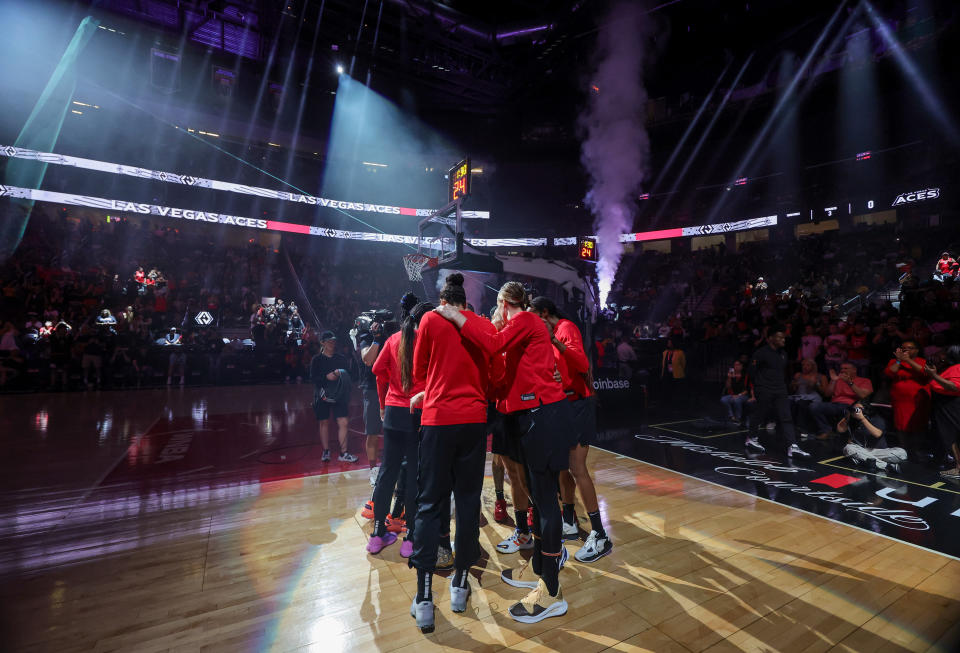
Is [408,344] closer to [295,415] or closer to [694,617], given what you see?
[694,617]

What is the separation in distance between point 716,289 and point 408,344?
19.8m

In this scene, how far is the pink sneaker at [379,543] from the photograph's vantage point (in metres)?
2.99

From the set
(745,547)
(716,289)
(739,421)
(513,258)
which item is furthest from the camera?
(716,289)

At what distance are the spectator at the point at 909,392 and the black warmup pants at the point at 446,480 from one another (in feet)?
19.1

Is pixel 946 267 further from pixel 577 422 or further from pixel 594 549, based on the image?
pixel 594 549

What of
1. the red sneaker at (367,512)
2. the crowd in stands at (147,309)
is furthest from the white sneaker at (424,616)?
the crowd in stands at (147,309)

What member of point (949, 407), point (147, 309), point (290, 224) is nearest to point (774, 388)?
point (949, 407)

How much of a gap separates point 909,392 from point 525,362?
5819 millimetres

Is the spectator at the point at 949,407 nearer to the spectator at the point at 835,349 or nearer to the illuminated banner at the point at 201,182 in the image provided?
the spectator at the point at 835,349

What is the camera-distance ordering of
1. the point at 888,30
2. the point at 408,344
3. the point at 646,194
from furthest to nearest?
the point at 646,194, the point at 888,30, the point at 408,344

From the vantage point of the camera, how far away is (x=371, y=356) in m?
3.69

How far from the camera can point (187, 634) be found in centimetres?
213

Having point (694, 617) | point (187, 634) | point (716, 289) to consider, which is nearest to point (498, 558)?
point (694, 617)

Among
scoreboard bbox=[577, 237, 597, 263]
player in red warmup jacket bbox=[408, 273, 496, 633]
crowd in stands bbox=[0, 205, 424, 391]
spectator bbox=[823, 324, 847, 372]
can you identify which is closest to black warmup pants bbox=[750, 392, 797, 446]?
spectator bbox=[823, 324, 847, 372]
